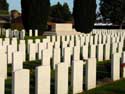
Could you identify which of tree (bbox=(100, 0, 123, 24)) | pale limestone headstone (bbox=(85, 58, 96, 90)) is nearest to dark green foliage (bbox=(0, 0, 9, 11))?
tree (bbox=(100, 0, 123, 24))

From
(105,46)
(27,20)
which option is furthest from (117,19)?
(105,46)

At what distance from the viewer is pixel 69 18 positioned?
260 feet

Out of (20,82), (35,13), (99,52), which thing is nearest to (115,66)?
(99,52)

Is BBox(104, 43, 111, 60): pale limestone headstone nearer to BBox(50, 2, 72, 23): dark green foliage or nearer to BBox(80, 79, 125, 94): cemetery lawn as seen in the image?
BBox(80, 79, 125, 94): cemetery lawn

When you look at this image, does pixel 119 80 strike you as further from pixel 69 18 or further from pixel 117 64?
pixel 69 18

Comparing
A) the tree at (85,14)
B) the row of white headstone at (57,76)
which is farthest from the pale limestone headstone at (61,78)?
the tree at (85,14)

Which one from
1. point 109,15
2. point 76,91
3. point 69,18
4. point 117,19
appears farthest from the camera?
point 69,18

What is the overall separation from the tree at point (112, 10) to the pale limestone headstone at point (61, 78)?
5290 cm

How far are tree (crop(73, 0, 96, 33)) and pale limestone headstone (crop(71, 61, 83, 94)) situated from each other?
25386 mm

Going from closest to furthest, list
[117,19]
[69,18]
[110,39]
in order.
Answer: [110,39] → [117,19] → [69,18]

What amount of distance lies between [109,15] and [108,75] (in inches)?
2155

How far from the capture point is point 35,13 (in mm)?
30203

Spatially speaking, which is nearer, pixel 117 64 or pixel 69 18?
pixel 117 64

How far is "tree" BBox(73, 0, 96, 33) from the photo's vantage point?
34250 millimetres
